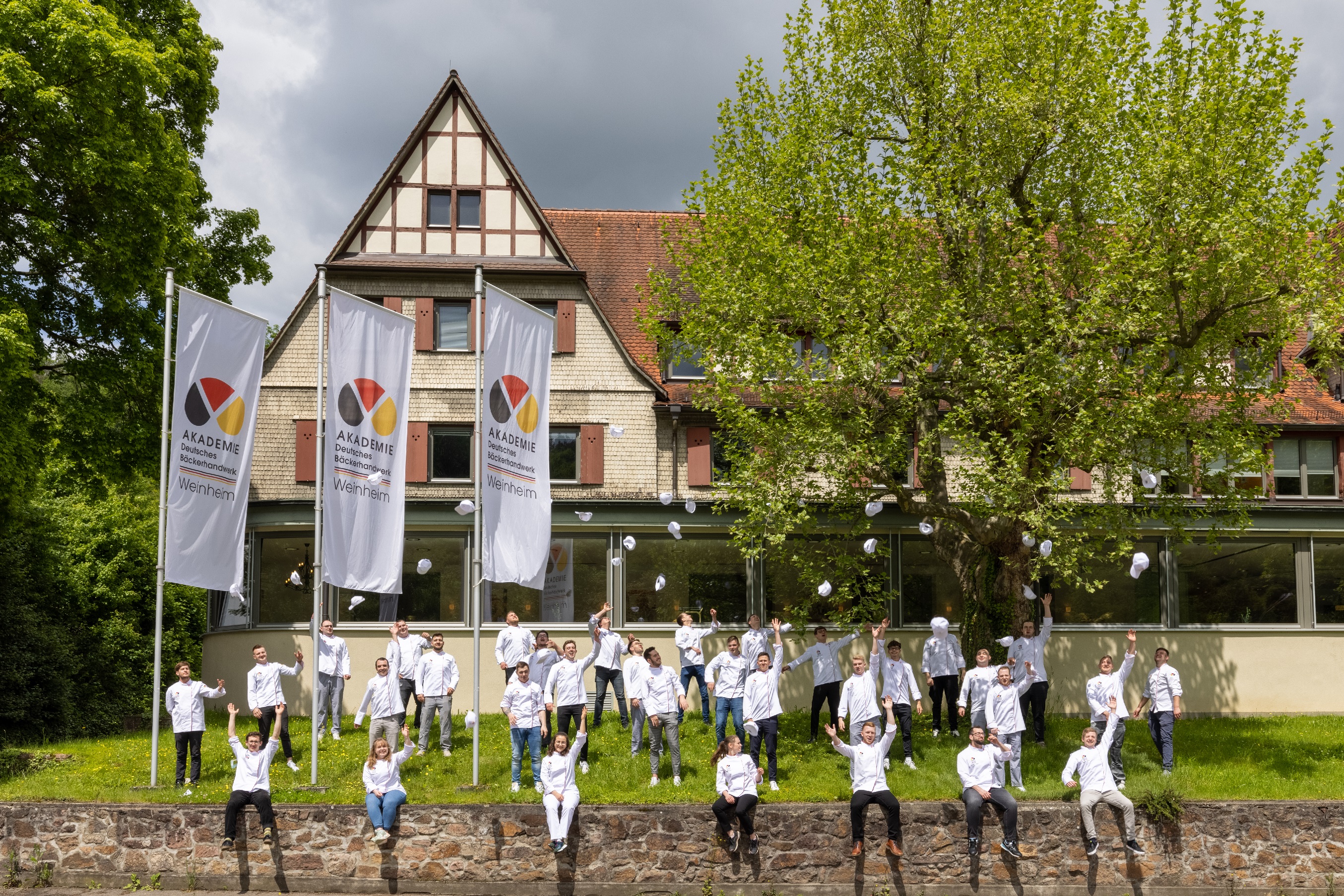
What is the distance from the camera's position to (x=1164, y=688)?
58.2ft

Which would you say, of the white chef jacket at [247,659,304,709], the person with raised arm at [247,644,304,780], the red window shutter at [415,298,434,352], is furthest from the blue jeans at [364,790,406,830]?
the red window shutter at [415,298,434,352]

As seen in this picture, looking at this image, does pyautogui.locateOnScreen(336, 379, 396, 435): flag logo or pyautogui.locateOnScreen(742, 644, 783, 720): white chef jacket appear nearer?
pyautogui.locateOnScreen(336, 379, 396, 435): flag logo

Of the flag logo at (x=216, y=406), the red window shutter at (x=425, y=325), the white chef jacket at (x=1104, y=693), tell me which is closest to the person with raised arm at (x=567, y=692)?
the flag logo at (x=216, y=406)

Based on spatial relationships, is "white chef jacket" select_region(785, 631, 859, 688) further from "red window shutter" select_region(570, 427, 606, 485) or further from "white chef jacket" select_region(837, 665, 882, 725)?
"red window shutter" select_region(570, 427, 606, 485)

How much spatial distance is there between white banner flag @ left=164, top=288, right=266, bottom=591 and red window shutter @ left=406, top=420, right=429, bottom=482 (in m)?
7.87

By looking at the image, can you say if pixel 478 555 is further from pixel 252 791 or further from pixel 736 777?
pixel 736 777

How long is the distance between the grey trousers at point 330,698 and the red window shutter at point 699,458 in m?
8.82

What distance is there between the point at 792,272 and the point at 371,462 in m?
7.85

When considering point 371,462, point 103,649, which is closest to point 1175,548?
point 371,462

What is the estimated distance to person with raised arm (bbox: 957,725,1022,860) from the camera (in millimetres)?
15281

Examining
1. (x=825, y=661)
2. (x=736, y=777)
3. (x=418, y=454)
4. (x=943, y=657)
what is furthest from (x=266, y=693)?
(x=943, y=657)

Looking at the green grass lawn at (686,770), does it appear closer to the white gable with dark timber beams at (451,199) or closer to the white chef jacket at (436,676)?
the white chef jacket at (436,676)

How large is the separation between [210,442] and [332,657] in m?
4.05

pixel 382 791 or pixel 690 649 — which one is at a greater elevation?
pixel 690 649
